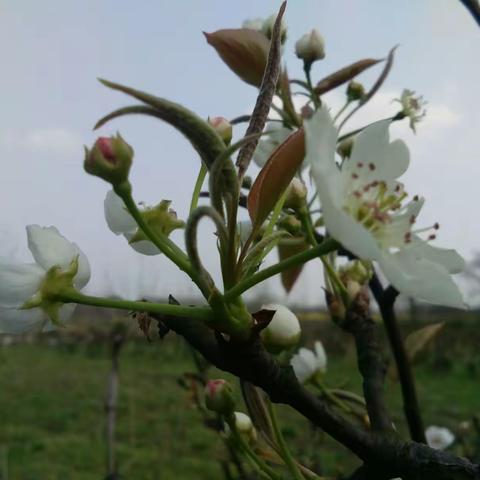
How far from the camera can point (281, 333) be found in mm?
603

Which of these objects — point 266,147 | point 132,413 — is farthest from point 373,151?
point 132,413

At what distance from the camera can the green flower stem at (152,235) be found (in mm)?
429

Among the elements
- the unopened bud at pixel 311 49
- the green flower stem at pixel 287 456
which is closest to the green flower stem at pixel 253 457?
the green flower stem at pixel 287 456

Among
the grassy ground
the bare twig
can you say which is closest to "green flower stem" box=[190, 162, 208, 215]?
the bare twig

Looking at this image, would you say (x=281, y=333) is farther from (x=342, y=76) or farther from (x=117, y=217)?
(x=342, y=76)

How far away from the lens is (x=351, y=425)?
44cm

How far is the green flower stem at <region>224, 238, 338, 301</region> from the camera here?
0.40 m

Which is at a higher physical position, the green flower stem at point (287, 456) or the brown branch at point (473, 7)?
the brown branch at point (473, 7)

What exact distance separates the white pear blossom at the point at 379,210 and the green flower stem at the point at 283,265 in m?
0.02

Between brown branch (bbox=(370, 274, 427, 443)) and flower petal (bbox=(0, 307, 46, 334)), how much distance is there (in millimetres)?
363

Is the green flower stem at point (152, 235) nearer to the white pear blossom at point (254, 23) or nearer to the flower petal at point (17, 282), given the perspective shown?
the flower petal at point (17, 282)

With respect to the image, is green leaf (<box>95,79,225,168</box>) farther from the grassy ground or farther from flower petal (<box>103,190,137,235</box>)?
the grassy ground

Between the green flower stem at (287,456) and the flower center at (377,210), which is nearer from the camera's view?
the flower center at (377,210)

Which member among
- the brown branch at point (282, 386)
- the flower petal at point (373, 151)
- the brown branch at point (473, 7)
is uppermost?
A: the brown branch at point (473, 7)
